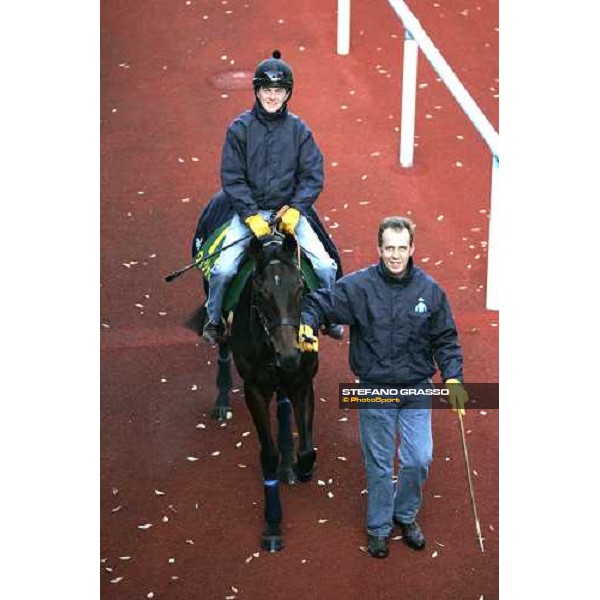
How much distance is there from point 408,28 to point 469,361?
325 centimetres

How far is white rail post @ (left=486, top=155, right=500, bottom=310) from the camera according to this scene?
36.1 ft

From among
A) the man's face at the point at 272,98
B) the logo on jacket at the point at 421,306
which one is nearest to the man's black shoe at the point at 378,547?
the logo on jacket at the point at 421,306

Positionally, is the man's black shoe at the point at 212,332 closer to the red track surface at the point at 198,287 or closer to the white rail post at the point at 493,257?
the red track surface at the point at 198,287

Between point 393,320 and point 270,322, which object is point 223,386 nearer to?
point 270,322

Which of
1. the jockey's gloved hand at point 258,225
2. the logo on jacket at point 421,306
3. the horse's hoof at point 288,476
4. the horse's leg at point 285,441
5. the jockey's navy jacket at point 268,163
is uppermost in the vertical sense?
the jockey's navy jacket at point 268,163

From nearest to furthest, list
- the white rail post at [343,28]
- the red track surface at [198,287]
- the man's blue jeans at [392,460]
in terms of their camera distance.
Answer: the man's blue jeans at [392,460]
the red track surface at [198,287]
the white rail post at [343,28]

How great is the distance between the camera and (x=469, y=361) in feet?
34.8

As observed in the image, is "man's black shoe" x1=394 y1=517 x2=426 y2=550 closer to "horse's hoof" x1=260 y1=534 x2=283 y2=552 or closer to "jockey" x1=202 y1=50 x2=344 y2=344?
"horse's hoof" x1=260 y1=534 x2=283 y2=552

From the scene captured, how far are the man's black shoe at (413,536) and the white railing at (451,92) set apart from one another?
2.73m

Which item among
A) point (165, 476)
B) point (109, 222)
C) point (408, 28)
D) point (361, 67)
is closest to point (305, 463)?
point (165, 476)

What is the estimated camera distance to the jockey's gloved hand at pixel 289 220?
9.10 meters

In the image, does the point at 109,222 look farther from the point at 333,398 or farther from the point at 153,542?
the point at 153,542

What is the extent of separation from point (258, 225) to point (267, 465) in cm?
145

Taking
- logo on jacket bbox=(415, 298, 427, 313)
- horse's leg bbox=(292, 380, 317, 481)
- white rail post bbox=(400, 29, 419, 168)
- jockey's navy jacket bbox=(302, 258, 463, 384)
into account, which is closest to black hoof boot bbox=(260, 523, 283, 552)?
horse's leg bbox=(292, 380, 317, 481)
